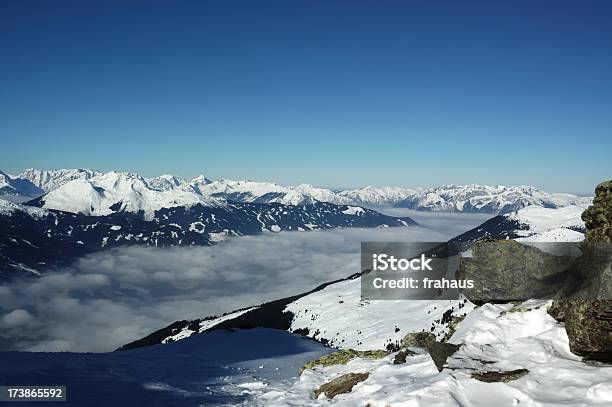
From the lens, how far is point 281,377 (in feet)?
90.2

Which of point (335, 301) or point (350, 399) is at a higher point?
point (350, 399)

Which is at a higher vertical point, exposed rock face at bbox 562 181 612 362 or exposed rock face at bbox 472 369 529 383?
exposed rock face at bbox 562 181 612 362

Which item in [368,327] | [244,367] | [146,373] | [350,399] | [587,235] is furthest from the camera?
[368,327]

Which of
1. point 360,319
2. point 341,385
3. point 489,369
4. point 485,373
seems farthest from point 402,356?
point 360,319

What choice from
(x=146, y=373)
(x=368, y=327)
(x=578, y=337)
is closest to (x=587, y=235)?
(x=578, y=337)

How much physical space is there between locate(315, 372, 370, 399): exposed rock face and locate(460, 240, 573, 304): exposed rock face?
1042 cm

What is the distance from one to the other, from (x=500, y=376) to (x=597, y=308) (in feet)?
16.7

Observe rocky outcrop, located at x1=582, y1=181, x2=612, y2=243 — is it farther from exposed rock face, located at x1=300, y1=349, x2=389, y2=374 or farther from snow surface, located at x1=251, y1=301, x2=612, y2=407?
exposed rock face, located at x1=300, y1=349, x2=389, y2=374

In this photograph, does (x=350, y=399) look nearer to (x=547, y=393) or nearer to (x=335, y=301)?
(x=547, y=393)

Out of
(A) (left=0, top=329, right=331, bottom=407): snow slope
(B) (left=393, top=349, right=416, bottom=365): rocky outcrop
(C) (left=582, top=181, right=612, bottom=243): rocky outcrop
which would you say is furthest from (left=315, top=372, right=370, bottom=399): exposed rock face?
(C) (left=582, top=181, right=612, bottom=243): rocky outcrop

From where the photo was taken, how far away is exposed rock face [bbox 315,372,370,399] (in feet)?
67.7

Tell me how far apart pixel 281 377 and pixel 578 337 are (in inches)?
693

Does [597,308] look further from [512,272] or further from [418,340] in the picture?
[418,340]

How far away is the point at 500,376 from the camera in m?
16.6
